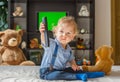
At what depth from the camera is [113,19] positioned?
393cm

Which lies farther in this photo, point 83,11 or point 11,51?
point 83,11

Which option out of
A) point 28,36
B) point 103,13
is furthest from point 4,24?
point 103,13

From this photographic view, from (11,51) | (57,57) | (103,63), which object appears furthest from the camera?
(11,51)

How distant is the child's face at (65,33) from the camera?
1188 mm

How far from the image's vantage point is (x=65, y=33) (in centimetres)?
119

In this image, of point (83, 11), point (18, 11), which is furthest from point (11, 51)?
point (83, 11)

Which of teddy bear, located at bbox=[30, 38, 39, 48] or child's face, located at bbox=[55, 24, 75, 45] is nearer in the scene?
child's face, located at bbox=[55, 24, 75, 45]

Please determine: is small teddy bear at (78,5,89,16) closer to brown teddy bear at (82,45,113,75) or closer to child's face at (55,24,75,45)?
brown teddy bear at (82,45,113,75)

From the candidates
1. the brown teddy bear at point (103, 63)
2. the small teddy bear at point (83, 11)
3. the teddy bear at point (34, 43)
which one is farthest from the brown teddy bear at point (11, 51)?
the brown teddy bear at point (103, 63)

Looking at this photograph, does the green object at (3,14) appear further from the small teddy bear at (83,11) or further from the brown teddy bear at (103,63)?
the brown teddy bear at (103,63)

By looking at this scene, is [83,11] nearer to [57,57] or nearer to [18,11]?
[18,11]

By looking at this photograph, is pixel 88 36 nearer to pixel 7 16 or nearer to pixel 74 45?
pixel 74 45

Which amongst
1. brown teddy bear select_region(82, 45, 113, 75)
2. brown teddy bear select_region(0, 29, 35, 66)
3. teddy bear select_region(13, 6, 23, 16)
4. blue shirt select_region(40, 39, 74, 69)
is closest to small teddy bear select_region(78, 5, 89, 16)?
teddy bear select_region(13, 6, 23, 16)

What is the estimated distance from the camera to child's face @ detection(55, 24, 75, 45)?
1188 mm
